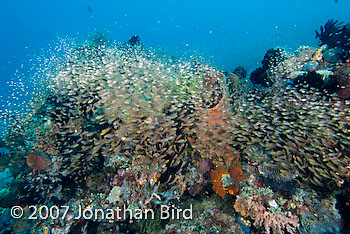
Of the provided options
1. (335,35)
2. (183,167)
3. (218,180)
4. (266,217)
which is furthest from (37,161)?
(335,35)

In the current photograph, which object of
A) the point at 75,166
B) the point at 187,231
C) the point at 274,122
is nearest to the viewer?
the point at 187,231

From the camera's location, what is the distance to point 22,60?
10438 centimetres

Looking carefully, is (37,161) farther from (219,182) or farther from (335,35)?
(335,35)

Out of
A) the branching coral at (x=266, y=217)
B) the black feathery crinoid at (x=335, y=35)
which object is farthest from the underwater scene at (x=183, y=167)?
the black feathery crinoid at (x=335, y=35)

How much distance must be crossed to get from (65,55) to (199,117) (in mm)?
14081

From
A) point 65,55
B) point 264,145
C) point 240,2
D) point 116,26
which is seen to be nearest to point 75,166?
point 264,145

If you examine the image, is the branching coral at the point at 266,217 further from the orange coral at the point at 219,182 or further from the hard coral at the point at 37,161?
the hard coral at the point at 37,161

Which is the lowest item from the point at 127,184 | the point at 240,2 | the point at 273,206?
the point at 273,206

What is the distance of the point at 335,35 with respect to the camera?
12508 mm

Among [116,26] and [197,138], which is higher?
[116,26]

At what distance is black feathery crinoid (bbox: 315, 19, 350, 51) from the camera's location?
1177cm

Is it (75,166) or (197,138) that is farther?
(75,166)

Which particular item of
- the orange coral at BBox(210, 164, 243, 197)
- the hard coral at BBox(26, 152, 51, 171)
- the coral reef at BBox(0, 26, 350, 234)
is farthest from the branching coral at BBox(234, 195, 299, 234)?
the hard coral at BBox(26, 152, 51, 171)

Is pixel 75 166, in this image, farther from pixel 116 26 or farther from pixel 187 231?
pixel 116 26
